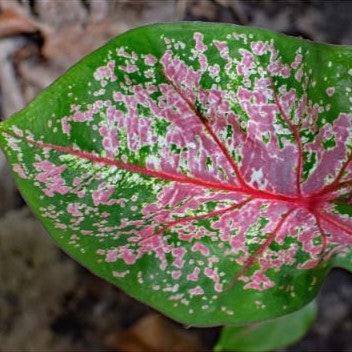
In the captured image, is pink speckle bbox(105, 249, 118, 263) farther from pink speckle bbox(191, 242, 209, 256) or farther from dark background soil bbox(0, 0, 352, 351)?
dark background soil bbox(0, 0, 352, 351)

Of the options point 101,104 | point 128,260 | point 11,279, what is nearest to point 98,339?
point 11,279

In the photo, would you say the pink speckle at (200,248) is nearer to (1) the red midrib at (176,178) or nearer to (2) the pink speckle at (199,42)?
(1) the red midrib at (176,178)

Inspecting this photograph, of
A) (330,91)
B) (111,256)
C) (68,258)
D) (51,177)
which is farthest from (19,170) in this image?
(68,258)

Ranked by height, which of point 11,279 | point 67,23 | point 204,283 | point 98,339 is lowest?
point 98,339

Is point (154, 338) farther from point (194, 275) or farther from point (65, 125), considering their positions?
point (65, 125)

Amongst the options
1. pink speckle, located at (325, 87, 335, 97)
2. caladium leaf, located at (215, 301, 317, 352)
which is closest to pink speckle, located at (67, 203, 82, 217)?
pink speckle, located at (325, 87, 335, 97)

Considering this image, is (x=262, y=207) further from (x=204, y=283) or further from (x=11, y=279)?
(x=11, y=279)

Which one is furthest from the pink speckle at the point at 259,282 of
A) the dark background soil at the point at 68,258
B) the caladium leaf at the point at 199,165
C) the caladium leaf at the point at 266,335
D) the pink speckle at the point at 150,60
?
the dark background soil at the point at 68,258
